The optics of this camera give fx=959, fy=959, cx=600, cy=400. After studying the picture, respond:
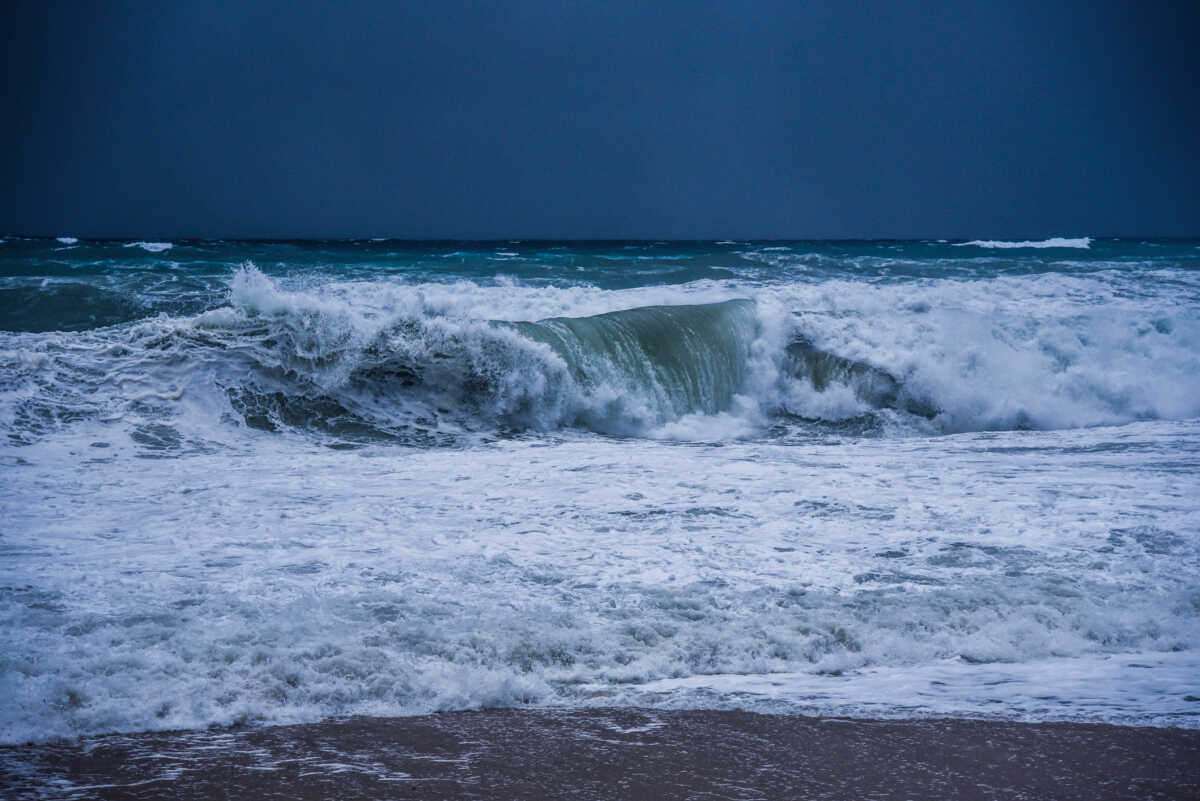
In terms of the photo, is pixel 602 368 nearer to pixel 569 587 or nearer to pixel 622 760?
pixel 569 587

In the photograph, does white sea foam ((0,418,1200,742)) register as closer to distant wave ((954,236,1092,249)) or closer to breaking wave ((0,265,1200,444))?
breaking wave ((0,265,1200,444))

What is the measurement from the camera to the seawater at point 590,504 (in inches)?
138

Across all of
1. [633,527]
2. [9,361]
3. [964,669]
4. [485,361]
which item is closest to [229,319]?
[9,361]

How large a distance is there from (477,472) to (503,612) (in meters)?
2.87

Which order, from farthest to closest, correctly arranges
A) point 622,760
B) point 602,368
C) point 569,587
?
point 602,368
point 569,587
point 622,760

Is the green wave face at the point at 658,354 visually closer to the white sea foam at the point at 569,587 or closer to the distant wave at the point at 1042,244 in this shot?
the white sea foam at the point at 569,587

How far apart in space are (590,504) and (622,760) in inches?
118

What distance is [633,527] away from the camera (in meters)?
5.35

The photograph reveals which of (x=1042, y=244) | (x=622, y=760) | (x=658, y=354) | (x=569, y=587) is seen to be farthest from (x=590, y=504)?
(x=1042, y=244)

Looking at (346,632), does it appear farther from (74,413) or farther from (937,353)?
(937,353)

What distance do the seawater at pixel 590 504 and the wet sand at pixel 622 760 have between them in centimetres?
14

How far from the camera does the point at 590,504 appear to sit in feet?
19.2

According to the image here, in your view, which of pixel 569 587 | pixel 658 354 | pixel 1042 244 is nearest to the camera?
pixel 569 587

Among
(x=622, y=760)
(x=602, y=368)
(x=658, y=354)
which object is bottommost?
(x=622, y=760)
